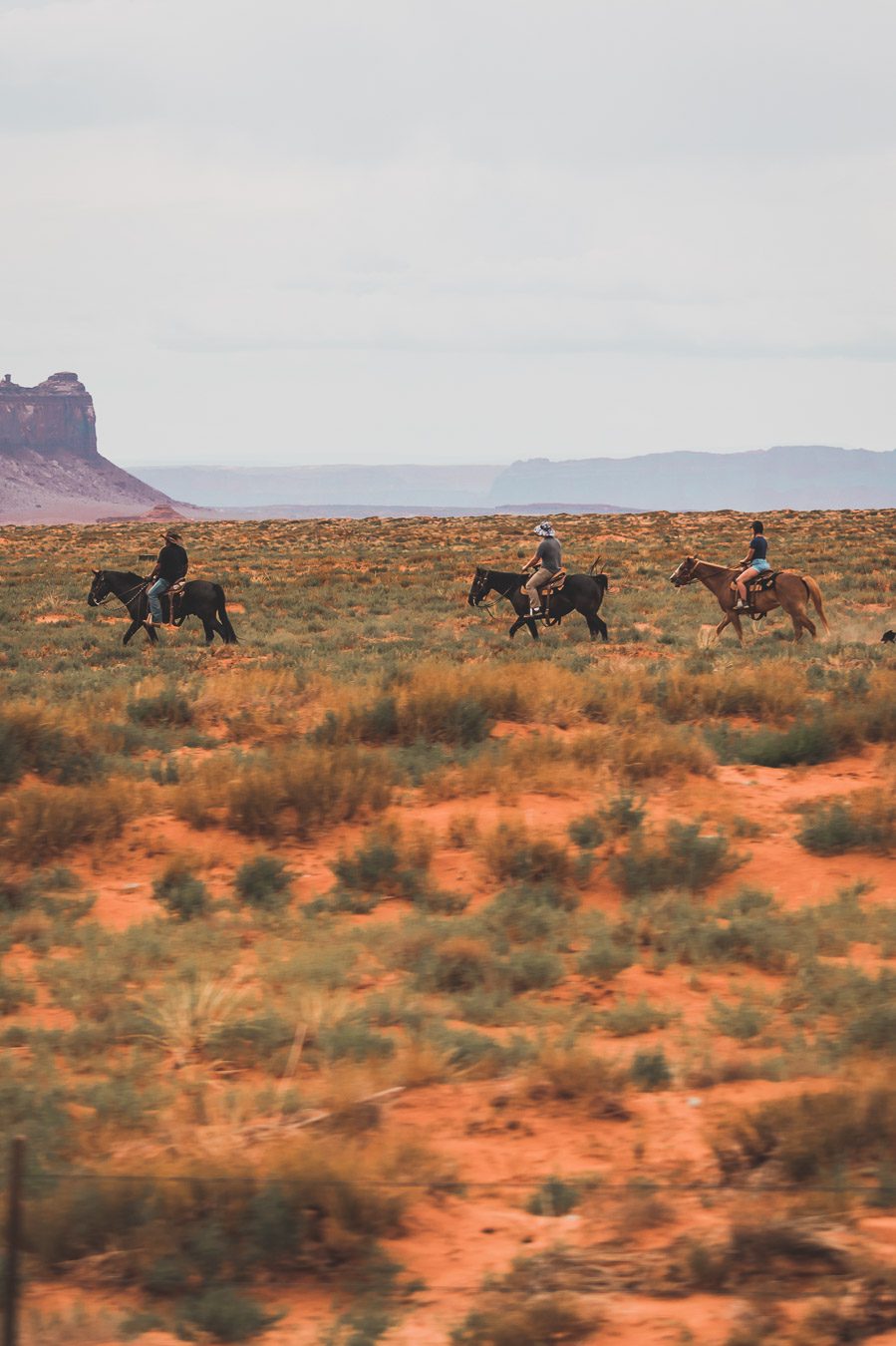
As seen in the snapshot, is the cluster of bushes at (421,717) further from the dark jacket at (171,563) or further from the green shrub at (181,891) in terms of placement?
the dark jacket at (171,563)

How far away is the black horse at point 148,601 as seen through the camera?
21594 mm

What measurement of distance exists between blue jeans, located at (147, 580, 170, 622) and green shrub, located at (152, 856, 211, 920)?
37.7ft

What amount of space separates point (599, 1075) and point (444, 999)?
137 centimetres

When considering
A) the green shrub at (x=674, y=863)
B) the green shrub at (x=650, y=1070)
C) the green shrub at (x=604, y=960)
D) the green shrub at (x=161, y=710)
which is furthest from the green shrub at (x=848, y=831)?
the green shrub at (x=161, y=710)

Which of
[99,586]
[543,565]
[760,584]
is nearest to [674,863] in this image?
[760,584]

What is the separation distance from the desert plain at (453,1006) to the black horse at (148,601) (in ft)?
16.3

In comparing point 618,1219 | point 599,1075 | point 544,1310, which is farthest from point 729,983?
point 544,1310

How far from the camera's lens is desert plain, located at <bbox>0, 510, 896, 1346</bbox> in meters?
4.98

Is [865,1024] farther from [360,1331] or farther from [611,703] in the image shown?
[611,703]

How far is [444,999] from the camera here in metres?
7.67

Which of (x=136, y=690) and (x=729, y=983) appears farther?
(x=136, y=690)

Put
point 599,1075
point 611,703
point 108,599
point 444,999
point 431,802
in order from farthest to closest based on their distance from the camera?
point 108,599
point 611,703
point 431,802
point 444,999
point 599,1075

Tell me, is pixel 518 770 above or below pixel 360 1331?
above

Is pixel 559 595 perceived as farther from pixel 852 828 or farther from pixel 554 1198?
pixel 554 1198
